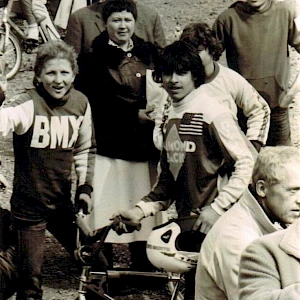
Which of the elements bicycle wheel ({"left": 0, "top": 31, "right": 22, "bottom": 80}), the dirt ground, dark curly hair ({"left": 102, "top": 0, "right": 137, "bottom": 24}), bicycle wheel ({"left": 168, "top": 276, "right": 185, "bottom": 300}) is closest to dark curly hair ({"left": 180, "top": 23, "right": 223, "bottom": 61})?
the dirt ground

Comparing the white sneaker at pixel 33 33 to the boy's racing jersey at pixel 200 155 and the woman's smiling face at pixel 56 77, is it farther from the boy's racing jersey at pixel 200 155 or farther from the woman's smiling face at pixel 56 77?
the boy's racing jersey at pixel 200 155

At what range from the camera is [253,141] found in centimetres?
186

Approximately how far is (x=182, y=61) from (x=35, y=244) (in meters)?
0.47

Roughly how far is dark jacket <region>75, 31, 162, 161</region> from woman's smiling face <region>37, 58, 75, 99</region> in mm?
35

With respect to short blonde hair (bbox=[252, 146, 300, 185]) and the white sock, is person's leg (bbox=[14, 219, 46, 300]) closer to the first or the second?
the white sock

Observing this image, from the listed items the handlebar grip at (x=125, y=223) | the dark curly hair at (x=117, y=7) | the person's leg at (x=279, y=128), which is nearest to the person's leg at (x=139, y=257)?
the handlebar grip at (x=125, y=223)

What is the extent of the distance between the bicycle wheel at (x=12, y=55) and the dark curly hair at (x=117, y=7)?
18cm

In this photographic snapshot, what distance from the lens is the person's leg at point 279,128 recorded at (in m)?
1.86

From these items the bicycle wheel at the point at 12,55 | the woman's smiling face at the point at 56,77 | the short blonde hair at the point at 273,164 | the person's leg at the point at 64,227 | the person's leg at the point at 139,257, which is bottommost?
the person's leg at the point at 139,257

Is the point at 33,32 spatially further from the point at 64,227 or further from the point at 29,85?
the point at 64,227

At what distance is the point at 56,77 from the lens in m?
1.88

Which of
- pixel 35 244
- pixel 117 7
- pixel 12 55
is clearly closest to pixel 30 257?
→ pixel 35 244

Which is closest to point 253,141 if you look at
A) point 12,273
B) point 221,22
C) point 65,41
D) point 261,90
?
point 261,90

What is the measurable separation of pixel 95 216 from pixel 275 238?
605mm
